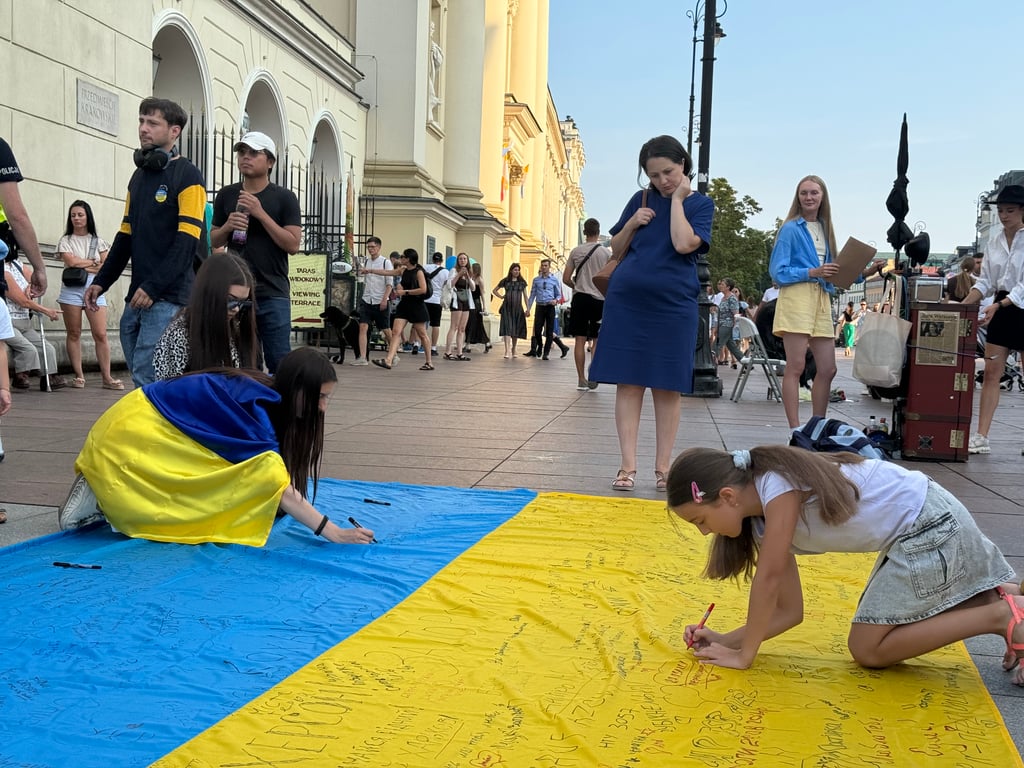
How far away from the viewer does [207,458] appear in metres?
4.38

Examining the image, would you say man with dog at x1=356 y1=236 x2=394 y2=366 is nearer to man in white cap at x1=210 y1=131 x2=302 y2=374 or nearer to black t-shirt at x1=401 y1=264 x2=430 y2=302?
black t-shirt at x1=401 y1=264 x2=430 y2=302

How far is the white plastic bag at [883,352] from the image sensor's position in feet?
25.2

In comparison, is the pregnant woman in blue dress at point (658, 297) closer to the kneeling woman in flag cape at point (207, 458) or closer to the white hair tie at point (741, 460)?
the kneeling woman in flag cape at point (207, 458)

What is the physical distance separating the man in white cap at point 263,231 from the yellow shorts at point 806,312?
3.54m

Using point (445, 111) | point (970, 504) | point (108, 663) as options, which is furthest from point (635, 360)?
point (445, 111)

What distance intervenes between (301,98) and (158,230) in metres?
15.5

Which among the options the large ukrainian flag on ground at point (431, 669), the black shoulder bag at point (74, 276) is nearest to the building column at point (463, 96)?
the black shoulder bag at point (74, 276)

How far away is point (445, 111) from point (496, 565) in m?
27.7

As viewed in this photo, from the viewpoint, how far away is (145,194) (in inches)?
227

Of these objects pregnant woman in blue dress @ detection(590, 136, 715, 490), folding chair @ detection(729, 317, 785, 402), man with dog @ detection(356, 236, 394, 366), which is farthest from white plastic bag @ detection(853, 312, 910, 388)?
man with dog @ detection(356, 236, 394, 366)

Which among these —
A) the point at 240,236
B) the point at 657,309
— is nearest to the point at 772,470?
the point at 657,309

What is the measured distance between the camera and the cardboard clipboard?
7555 millimetres

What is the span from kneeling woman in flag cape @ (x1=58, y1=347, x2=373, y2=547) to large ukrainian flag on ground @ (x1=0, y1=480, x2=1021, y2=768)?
0.12m

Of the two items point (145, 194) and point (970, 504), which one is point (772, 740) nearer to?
point (970, 504)
